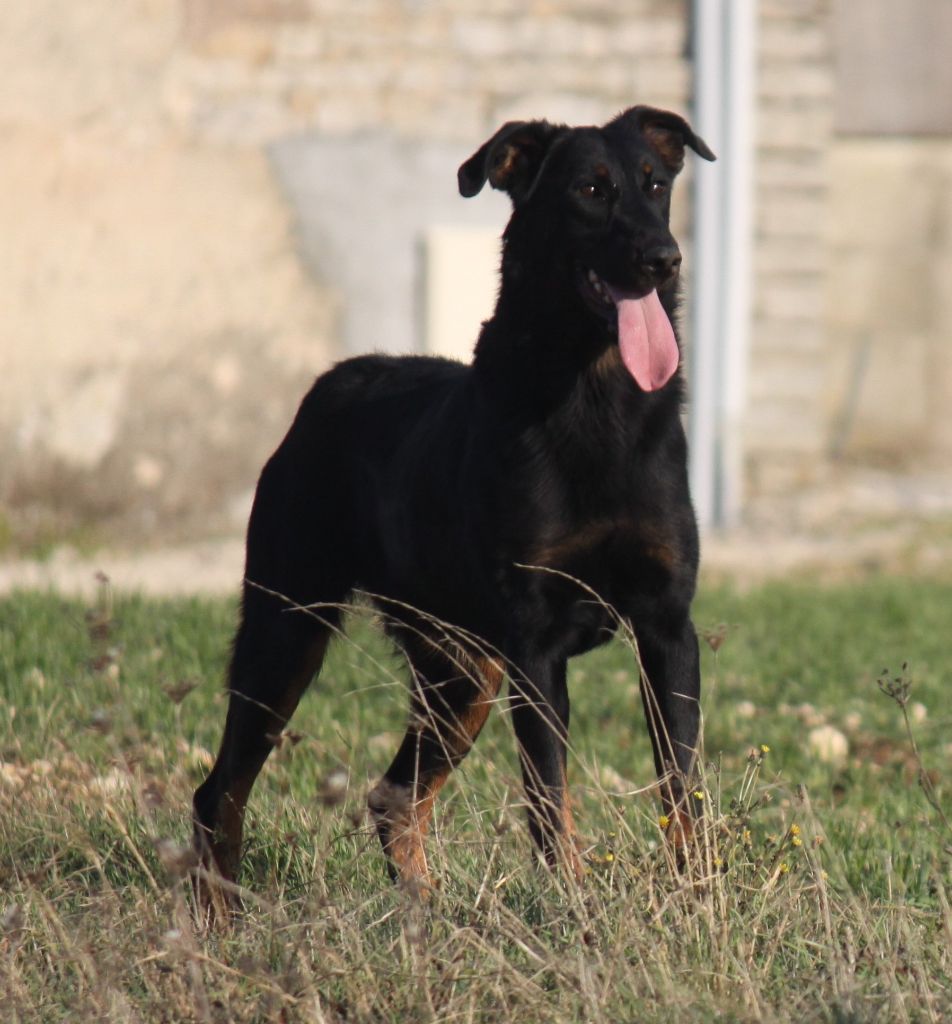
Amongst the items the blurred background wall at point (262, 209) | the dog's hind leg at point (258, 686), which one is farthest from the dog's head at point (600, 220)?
the blurred background wall at point (262, 209)

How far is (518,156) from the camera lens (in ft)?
14.8

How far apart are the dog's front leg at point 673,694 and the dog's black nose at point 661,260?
2.61 feet

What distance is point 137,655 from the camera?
6.64 metres

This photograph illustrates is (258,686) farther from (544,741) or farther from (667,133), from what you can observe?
(667,133)

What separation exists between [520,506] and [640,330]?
512 mm

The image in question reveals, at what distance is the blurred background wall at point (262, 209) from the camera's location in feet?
36.6

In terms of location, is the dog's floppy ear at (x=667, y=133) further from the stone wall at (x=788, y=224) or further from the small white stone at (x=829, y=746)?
the stone wall at (x=788, y=224)

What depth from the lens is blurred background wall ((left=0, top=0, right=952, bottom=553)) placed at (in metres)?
11.1

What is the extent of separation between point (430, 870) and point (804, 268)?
883 cm

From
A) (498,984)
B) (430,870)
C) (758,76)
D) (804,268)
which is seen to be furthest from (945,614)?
(498,984)

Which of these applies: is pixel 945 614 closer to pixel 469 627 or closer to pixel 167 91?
pixel 469 627

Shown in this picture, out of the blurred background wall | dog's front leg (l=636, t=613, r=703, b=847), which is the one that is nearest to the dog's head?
dog's front leg (l=636, t=613, r=703, b=847)

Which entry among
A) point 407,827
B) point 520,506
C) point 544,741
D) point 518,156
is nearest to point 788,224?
point 518,156

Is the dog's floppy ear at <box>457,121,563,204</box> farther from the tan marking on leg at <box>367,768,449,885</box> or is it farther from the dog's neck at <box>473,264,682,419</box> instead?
the tan marking on leg at <box>367,768,449,885</box>
